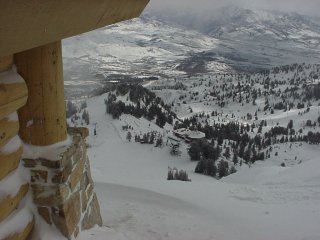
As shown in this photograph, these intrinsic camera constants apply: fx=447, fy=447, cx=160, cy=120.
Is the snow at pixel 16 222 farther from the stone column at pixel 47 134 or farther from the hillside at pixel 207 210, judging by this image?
the hillside at pixel 207 210

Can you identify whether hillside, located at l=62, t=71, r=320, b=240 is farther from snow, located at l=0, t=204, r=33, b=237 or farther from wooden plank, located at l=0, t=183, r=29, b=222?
wooden plank, located at l=0, t=183, r=29, b=222

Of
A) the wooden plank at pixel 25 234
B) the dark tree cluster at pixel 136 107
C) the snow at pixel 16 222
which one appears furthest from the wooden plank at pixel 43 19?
the dark tree cluster at pixel 136 107

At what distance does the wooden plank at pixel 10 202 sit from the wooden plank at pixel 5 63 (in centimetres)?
103

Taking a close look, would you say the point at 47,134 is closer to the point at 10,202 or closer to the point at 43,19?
the point at 10,202

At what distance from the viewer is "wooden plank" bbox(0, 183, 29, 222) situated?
3.50m

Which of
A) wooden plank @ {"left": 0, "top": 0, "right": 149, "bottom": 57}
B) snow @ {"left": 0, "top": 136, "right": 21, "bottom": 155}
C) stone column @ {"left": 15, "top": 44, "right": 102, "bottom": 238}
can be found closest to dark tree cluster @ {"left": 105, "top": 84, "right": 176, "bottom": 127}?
stone column @ {"left": 15, "top": 44, "right": 102, "bottom": 238}

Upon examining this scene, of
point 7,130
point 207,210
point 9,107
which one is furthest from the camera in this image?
point 207,210

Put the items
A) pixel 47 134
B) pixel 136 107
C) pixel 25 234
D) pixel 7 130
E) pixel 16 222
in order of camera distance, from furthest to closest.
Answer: pixel 136 107, pixel 47 134, pixel 25 234, pixel 16 222, pixel 7 130

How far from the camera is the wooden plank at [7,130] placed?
137 inches

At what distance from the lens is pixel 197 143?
46562 mm

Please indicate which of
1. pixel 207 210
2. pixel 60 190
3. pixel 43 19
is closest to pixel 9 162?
pixel 60 190

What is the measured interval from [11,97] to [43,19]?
102cm

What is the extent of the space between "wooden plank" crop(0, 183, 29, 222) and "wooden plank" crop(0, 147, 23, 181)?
0.19 m

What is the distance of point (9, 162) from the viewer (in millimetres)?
3674
